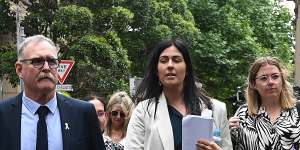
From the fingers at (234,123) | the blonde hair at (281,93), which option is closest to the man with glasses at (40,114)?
the fingers at (234,123)

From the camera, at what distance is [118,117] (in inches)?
254

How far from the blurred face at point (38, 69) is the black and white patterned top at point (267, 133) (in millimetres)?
1668

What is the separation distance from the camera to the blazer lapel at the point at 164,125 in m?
3.98

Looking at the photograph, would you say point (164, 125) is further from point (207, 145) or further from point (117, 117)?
point (117, 117)

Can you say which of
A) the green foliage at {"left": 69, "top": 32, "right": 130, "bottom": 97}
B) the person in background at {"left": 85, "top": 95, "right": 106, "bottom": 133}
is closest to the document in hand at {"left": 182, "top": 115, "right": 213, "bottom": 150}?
the person in background at {"left": 85, "top": 95, "right": 106, "bottom": 133}

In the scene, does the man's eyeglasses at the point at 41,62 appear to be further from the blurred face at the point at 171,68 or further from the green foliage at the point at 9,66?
the green foliage at the point at 9,66

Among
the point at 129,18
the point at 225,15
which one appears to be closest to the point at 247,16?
the point at 225,15

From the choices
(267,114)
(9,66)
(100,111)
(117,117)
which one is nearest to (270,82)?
(267,114)

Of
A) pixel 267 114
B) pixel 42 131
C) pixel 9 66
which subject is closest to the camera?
pixel 42 131

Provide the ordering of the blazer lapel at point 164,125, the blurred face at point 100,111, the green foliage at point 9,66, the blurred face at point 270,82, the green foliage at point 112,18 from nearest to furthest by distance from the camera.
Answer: the blazer lapel at point 164,125 → the blurred face at point 270,82 → the blurred face at point 100,111 → the green foliage at point 9,66 → the green foliage at point 112,18

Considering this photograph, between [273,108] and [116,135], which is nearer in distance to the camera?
[273,108]

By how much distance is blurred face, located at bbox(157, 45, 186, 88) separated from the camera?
13.6ft

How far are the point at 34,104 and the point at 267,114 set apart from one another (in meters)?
1.96

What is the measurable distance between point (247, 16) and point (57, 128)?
1214 inches
